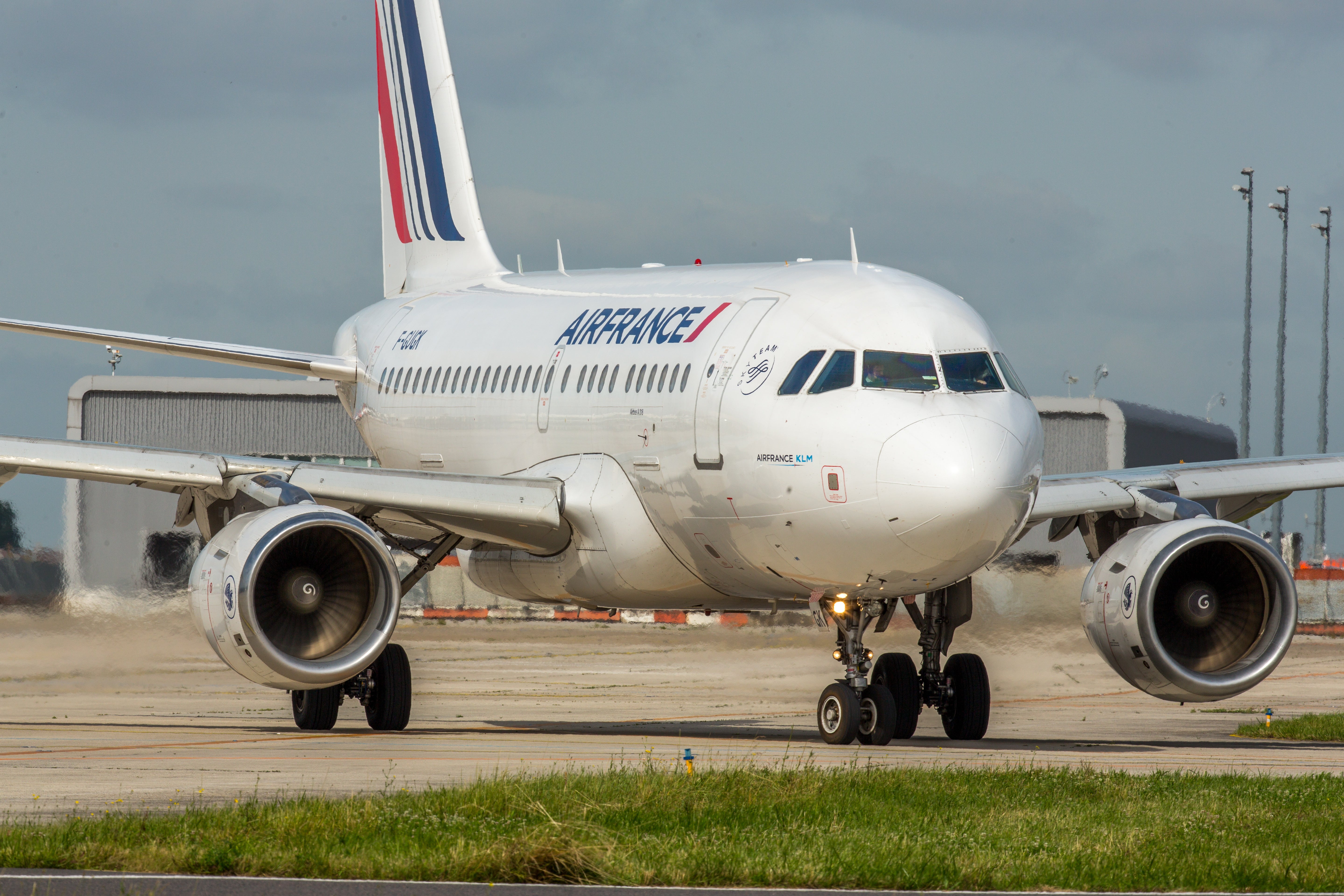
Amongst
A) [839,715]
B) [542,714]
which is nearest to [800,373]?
[839,715]

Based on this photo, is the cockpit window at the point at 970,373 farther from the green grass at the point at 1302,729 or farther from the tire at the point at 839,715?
the green grass at the point at 1302,729

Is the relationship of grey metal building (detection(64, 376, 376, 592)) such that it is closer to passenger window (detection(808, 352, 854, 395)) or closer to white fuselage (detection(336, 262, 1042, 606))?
white fuselage (detection(336, 262, 1042, 606))

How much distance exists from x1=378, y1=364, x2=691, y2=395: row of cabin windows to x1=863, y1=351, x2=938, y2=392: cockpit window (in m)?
2.32

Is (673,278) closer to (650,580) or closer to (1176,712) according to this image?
(650,580)

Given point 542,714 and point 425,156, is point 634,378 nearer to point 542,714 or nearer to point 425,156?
point 542,714

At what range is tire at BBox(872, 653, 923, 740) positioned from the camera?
1828 cm

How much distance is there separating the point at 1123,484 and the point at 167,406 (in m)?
35.0

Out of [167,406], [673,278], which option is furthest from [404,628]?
[673,278]

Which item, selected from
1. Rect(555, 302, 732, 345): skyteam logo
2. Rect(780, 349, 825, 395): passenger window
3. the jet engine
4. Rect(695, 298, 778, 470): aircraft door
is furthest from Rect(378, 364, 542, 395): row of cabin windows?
the jet engine

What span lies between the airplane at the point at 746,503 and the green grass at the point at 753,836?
3832 millimetres

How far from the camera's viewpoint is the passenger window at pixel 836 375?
16.1 m

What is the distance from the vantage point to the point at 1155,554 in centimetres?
1730

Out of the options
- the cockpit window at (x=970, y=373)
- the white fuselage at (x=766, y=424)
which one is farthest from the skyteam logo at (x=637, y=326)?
the cockpit window at (x=970, y=373)

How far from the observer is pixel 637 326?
769 inches
